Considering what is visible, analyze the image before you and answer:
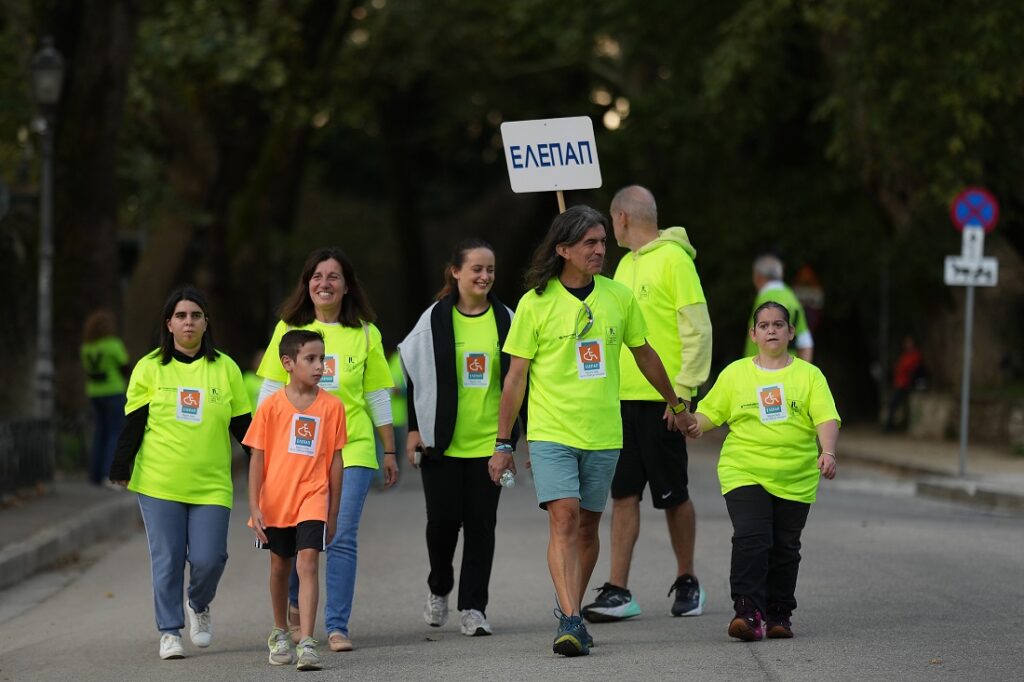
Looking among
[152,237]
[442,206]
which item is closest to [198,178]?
[152,237]

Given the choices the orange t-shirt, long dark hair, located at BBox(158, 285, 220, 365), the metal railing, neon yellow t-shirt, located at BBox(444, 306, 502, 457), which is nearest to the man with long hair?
neon yellow t-shirt, located at BBox(444, 306, 502, 457)

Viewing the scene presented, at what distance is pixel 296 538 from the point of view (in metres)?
8.03

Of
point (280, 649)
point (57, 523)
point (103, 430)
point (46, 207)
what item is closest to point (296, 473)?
point (280, 649)

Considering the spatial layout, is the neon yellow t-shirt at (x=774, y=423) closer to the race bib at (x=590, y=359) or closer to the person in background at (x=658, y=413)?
the race bib at (x=590, y=359)

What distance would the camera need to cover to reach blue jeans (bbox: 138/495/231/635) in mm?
8305

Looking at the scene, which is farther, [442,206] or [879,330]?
[442,206]

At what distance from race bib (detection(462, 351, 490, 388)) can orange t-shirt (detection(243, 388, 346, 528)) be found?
0.85m

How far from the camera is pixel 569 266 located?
8.17 m

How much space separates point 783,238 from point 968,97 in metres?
8.84

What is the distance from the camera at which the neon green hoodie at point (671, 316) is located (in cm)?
907

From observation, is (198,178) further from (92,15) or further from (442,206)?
(442,206)

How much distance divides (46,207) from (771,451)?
12.5m

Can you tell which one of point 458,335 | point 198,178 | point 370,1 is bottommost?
point 458,335

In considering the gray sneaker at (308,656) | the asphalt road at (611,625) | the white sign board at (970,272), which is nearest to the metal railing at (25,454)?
the asphalt road at (611,625)
